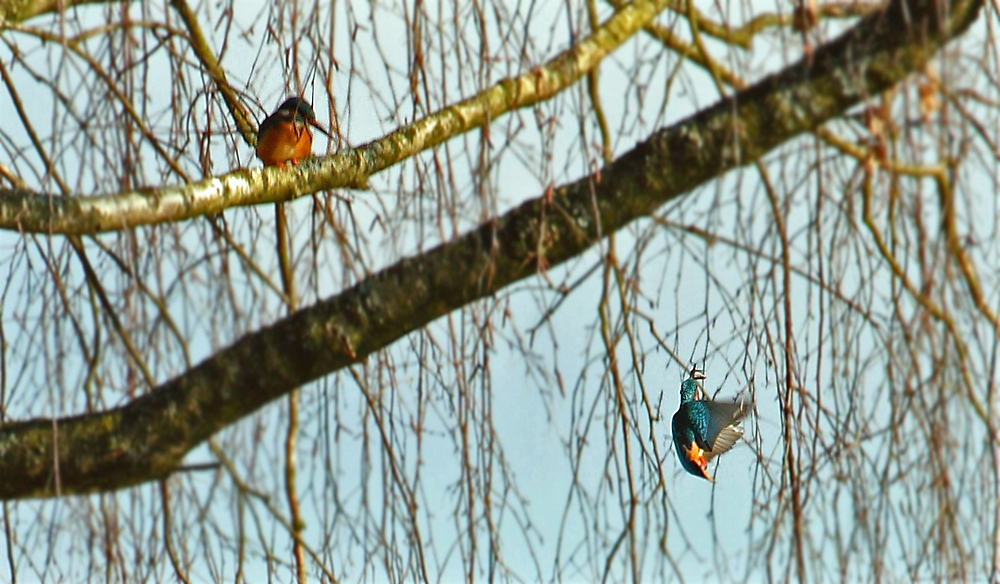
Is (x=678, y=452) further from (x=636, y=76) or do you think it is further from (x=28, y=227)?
(x=28, y=227)

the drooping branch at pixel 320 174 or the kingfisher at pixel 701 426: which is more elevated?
the drooping branch at pixel 320 174

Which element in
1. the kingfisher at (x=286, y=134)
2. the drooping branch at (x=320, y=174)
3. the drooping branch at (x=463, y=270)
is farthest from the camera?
the kingfisher at (x=286, y=134)

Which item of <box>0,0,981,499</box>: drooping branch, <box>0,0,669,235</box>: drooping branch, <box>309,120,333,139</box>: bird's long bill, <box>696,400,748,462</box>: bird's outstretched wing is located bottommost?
<box>696,400,748,462</box>: bird's outstretched wing

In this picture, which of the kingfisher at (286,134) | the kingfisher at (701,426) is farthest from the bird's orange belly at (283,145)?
the kingfisher at (701,426)

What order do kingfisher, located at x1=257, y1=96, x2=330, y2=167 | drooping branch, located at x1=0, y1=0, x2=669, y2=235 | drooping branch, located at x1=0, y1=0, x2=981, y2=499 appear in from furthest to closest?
kingfisher, located at x1=257, y1=96, x2=330, y2=167 → drooping branch, located at x1=0, y1=0, x2=669, y2=235 → drooping branch, located at x1=0, y1=0, x2=981, y2=499

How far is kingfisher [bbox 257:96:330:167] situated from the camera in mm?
1563

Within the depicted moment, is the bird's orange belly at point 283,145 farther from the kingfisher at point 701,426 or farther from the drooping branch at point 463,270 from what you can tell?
the kingfisher at point 701,426

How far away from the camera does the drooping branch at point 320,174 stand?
1.32 m

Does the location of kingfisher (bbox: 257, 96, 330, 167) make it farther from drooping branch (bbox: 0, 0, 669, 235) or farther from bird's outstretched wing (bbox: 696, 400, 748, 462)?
A: bird's outstretched wing (bbox: 696, 400, 748, 462)

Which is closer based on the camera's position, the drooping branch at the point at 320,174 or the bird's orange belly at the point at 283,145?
the drooping branch at the point at 320,174

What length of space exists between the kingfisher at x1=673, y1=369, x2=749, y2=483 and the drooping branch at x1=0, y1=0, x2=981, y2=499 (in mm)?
211

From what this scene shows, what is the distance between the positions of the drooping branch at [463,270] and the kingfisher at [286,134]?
8.2 inches

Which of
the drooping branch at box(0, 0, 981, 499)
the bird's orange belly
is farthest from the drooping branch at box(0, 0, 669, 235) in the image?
the drooping branch at box(0, 0, 981, 499)

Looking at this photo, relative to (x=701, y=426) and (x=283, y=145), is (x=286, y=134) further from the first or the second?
(x=701, y=426)
